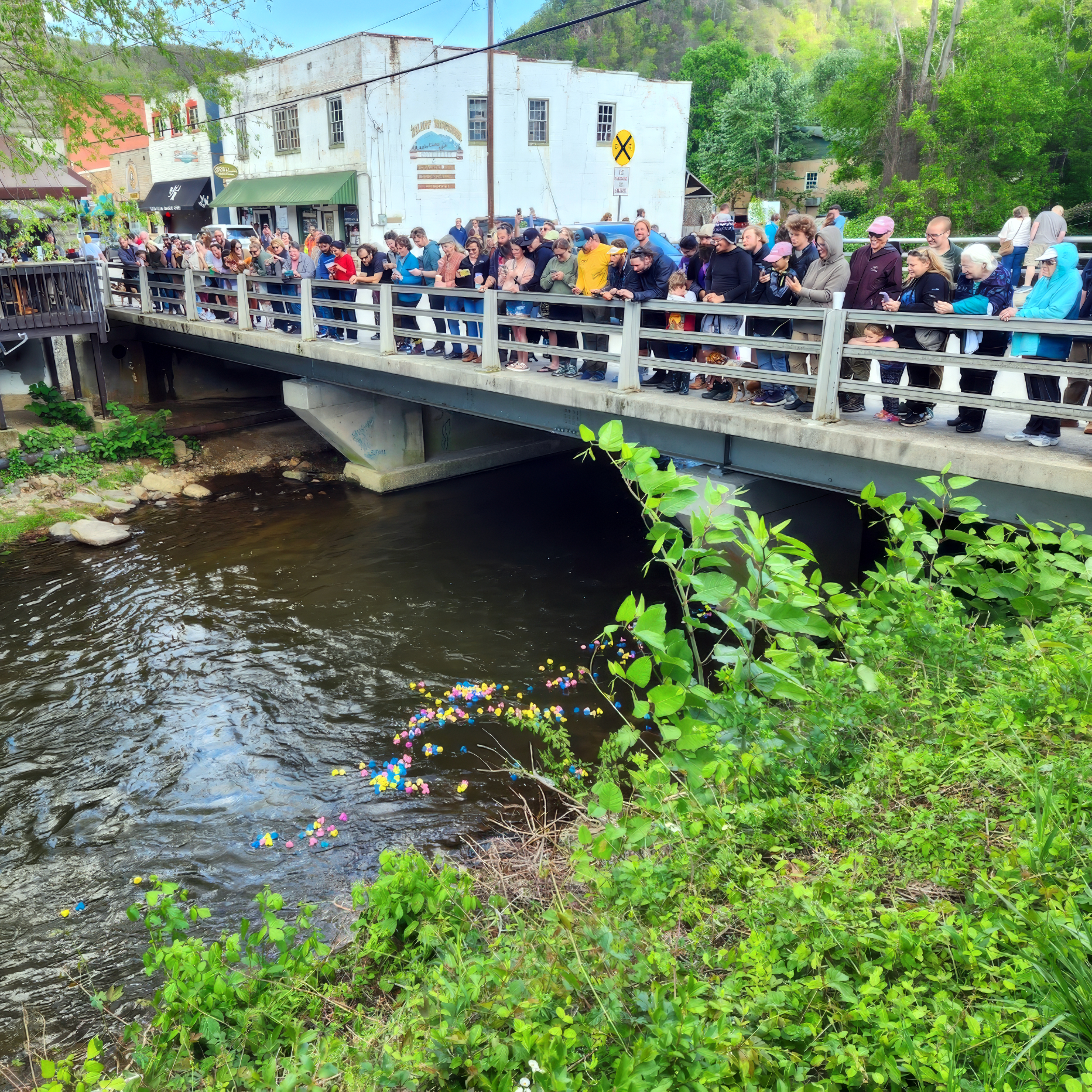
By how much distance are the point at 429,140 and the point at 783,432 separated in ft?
86.2

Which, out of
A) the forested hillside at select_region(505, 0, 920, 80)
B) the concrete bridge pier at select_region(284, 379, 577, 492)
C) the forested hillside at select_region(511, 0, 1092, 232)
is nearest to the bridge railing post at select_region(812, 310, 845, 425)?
the concrete bridge pier at select_region(284, 379, 577, 492)

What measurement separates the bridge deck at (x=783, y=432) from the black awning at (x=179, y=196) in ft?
102

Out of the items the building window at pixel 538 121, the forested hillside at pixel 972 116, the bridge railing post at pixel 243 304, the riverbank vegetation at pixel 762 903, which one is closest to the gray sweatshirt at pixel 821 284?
the riverbank vegetation at pixel 762 903

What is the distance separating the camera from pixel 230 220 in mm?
38000

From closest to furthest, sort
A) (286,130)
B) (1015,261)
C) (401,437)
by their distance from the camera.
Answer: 1. (1015,261)
2. (401,437)
3. (286,130)

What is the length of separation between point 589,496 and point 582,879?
37.5ft

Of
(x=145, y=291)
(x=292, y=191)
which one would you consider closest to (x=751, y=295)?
(x=145, y=291)

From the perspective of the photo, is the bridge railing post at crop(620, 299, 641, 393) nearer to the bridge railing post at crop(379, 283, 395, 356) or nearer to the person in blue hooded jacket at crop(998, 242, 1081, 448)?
the person in blue hooded jacket at crop(998, 242, 1081, 448)

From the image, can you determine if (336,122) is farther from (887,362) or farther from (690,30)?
(690,30)

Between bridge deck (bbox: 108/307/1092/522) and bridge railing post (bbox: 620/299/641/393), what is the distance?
0.40 feet

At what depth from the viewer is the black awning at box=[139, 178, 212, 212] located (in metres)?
38.9

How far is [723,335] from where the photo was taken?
7855 mm

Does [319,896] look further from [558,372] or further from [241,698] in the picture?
[558,372]

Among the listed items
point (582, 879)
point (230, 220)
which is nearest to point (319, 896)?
point (582, 879)
